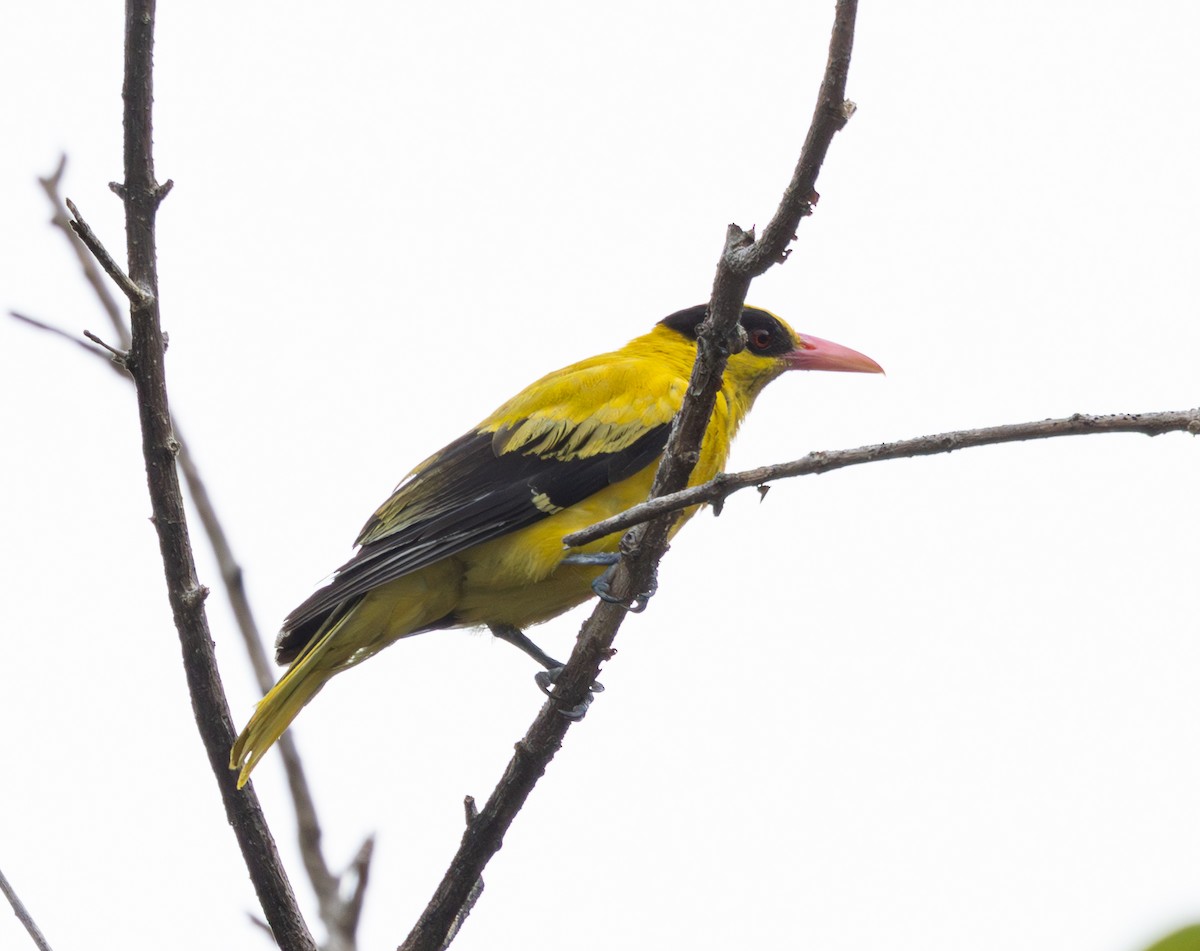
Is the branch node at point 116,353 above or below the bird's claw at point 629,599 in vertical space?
above

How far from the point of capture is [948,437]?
7.42ft

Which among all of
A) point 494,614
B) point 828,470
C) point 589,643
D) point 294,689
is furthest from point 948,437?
point 494,614

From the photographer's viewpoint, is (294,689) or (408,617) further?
(408,617)

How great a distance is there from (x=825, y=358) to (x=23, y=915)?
4098mm

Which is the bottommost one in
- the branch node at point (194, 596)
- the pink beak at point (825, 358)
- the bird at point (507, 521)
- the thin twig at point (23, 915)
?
the thin twig at point (23, 915)

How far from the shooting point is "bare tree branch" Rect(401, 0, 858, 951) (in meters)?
2.54

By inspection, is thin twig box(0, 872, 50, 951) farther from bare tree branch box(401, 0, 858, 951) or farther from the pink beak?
the pink beak

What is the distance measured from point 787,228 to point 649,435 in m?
2.22

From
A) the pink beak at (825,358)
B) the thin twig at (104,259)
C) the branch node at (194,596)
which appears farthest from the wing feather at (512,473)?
the thin twig at (104,259)

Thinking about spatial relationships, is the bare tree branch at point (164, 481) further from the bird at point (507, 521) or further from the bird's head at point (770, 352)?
the bird's head at point (770, 352)

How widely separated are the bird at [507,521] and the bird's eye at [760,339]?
1.34 ft

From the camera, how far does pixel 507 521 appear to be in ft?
14.9

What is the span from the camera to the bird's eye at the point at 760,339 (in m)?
5.70

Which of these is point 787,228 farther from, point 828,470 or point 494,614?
point 494,614
